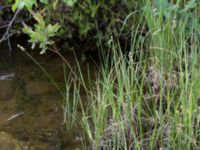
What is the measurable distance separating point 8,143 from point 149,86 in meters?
0.82

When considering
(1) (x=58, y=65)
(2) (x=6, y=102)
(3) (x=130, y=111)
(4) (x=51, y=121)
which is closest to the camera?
(3) (x=130, y=111)

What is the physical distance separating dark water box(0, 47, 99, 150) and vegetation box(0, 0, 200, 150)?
0.30ft

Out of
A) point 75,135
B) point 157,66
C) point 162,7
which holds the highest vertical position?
point 162,7

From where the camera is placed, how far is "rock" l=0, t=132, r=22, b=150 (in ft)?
7.47

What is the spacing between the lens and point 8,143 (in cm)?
231

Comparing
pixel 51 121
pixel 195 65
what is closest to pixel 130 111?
pixel 195 65

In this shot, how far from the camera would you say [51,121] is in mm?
2449

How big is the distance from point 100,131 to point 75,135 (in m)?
0.32

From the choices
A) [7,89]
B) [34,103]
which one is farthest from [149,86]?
[7,89]

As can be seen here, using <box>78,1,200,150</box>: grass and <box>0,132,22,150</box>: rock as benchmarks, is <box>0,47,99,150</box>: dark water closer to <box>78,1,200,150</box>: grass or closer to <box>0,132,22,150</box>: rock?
<box>0,132,22,150</box>: rock

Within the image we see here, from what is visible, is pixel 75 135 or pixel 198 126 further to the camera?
pixel 75 135

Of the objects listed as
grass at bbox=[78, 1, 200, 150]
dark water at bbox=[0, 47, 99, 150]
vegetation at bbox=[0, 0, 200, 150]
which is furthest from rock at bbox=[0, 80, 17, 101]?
grass at bbox=[78, 1, 200, 150]

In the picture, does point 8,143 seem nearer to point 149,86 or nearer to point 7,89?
point 7,89

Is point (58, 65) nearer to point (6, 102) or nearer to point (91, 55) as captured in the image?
point (91, 55)
